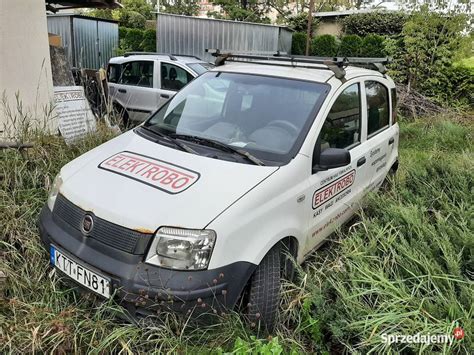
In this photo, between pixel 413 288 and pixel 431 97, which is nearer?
pixel 413 288

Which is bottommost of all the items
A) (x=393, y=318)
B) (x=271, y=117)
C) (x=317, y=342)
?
(x=317, y=342)

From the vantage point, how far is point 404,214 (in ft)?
9.68

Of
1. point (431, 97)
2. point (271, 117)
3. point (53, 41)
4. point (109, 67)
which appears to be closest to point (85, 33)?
point (109, 67)

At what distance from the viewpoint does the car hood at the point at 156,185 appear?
2246mm

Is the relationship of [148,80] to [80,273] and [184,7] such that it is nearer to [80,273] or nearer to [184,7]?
[80,273]

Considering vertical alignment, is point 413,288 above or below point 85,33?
below

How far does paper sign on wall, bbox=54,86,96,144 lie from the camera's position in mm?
5172

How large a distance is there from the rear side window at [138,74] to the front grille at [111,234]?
231 inches

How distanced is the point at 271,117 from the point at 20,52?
10.5 feet

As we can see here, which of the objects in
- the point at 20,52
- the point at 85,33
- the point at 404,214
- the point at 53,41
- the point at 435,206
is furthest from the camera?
the point at 85,33

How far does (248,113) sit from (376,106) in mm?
1544

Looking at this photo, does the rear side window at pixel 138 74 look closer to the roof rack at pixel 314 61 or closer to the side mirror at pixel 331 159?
the roof rack at pixel 314 61

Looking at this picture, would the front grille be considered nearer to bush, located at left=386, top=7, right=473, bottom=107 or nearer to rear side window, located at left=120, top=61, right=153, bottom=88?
rear side window, located at left=120, top=61, right=153, bottom=88

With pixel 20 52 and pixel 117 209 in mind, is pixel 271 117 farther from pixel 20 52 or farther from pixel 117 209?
pixel 20 52
